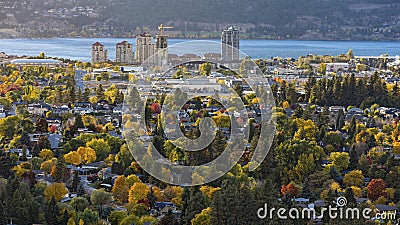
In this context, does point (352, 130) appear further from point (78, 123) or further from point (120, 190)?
point (120, 190)

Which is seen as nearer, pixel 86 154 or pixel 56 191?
pixel 56 191

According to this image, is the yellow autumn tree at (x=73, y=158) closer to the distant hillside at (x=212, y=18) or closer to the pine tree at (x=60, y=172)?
the pine tree at (x=60, y=172)

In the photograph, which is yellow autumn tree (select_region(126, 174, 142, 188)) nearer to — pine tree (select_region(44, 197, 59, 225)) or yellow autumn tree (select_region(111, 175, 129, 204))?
yellow autumn tree (select_region(111, 175, 129, 204))

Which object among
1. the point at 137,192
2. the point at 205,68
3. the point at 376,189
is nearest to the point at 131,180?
the point at 137,192

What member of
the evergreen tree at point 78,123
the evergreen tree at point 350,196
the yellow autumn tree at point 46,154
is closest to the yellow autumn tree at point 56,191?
the yellow autumn tree at point 46,154

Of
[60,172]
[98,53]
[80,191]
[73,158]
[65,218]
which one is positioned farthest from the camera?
[98,53]

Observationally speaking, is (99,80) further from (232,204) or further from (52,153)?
(232,204)

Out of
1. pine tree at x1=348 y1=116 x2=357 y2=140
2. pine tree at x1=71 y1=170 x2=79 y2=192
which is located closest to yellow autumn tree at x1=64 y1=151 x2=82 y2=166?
pine tree at x1=71 y1=170 x2=79 y2=192
